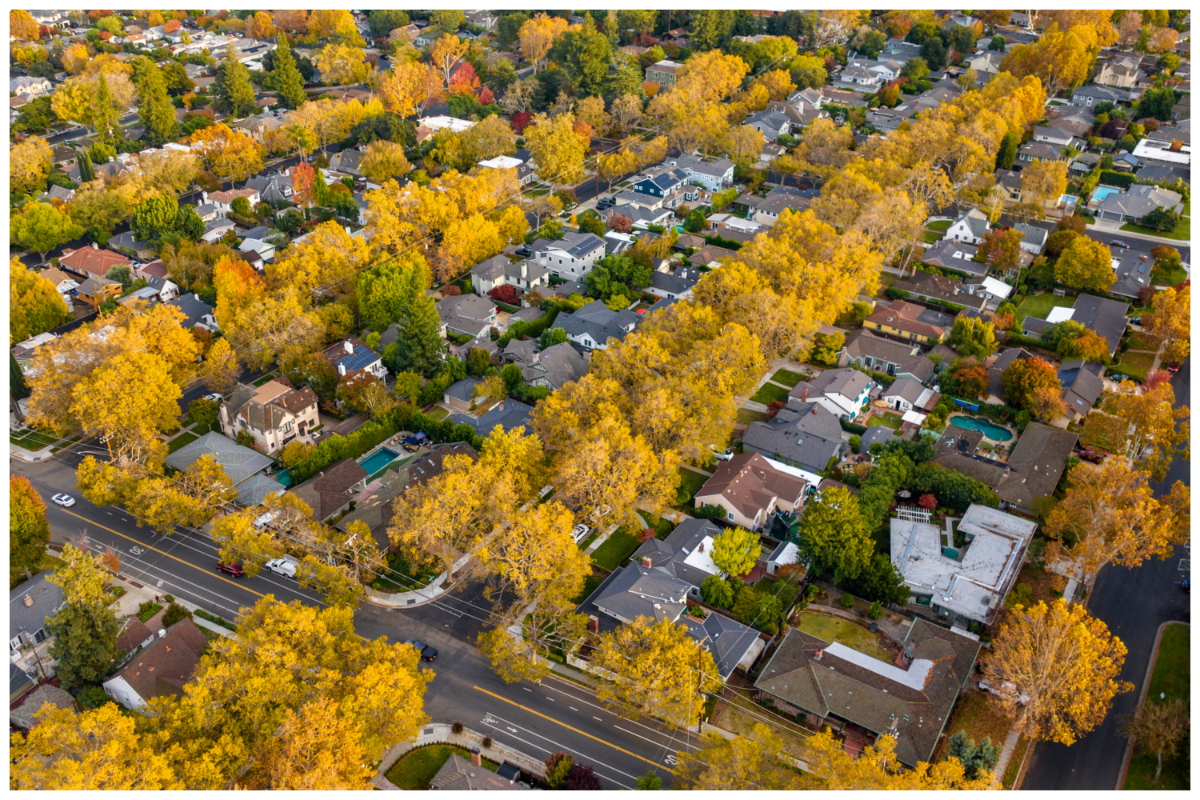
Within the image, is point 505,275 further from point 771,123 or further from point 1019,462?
point 771,123

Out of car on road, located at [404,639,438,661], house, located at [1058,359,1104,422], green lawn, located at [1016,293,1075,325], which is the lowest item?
car on road, located at [404,639,438,661]

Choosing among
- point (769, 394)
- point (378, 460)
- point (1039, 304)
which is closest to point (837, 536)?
point (769, 394)

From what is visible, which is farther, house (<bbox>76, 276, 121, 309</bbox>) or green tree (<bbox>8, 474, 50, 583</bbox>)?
house (<bbox>76, 276, 121, 309</bbox>)

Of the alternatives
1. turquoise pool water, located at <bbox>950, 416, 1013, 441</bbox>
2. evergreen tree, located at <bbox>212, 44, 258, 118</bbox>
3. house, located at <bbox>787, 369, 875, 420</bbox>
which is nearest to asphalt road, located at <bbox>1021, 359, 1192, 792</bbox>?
turquoise pool water, located at <bbox>950, 416, 1013, 441</bbox>

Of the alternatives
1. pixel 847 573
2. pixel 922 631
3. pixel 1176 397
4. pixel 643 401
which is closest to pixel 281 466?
pixel 643 401

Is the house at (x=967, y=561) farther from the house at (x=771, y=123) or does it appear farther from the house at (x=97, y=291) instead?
the house at (x=771, y=123)

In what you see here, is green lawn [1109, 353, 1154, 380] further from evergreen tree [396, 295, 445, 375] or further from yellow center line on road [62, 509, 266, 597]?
yellow center line on road [62, 509, 266, 597]

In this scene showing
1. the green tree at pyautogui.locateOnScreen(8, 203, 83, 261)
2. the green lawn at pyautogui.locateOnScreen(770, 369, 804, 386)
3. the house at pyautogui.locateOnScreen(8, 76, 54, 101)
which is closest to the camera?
the green lawn at pyautogui.locateOnScreen(770, 369, 804, 386)
